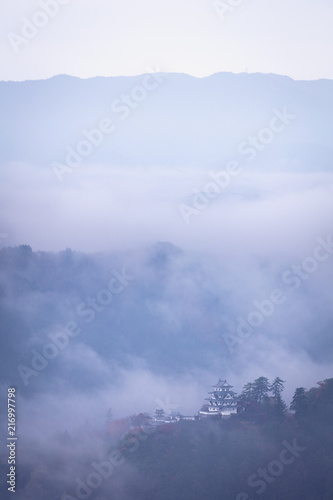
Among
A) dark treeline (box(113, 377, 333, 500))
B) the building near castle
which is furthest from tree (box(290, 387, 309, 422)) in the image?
the building near castle

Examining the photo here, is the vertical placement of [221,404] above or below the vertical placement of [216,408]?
above

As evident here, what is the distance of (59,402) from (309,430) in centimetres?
1804

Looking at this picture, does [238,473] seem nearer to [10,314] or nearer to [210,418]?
[210,418]

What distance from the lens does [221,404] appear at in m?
48.8

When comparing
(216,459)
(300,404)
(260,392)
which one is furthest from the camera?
(260,392)

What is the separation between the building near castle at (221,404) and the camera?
158 ft

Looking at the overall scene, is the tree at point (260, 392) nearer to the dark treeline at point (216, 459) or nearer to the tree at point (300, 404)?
the dark treeline at point (216, 459)

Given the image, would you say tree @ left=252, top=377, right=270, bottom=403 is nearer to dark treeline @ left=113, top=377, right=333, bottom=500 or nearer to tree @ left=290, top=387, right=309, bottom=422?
dark treeline @ left=113, top=377, right=333, bottom=500

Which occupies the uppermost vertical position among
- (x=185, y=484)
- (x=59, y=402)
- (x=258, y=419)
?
(x=59, y=402)

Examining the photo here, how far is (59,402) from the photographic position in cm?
5372

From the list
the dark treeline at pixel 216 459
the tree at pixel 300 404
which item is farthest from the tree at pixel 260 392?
the tree at pixel 300 404

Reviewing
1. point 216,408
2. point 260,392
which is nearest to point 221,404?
point 216,408

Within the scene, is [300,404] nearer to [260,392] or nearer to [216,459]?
[260,392]

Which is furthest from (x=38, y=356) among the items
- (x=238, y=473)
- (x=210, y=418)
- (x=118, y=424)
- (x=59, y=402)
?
(x=238, y=473)
